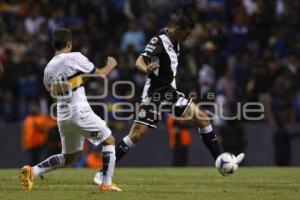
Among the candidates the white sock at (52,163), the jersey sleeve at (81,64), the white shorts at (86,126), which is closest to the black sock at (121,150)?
the white sock at (52,163)

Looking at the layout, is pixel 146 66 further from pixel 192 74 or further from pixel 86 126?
pixel 192 74

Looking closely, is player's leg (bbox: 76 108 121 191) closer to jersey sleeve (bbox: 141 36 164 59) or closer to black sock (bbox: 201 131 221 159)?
jersey sleeve (bbox: 141 36 164 59)

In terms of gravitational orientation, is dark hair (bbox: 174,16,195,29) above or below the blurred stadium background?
above

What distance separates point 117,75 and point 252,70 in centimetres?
333

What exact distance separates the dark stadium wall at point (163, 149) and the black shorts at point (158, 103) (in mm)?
7707

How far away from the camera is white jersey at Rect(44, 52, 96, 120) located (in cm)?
1145

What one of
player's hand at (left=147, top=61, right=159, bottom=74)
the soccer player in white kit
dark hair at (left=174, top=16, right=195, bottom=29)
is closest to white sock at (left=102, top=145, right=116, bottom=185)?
the soccer player in white kit

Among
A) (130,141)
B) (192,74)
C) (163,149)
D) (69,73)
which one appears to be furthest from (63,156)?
(163,149)

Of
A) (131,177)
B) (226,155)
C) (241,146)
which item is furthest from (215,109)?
(226,155)

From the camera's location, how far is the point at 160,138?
71.0 ft

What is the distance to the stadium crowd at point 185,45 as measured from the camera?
20797mm

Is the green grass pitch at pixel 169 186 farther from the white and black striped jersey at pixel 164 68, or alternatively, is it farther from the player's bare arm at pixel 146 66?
the player's bare arm at pixel 146 66

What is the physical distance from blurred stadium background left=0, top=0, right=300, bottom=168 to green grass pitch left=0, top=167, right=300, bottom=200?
4.80 meters

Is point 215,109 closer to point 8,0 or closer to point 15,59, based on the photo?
point 15,59
